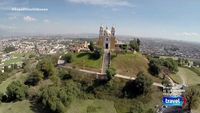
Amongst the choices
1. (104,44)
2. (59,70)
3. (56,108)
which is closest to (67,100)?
(56,108)

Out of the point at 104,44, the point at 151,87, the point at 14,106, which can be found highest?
the point at 104,44

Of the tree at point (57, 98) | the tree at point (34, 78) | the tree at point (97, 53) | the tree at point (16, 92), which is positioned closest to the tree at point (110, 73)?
the tree at point (57, 98)

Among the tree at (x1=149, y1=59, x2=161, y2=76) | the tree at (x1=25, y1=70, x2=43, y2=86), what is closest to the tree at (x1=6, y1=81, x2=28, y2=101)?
the tree at (x1=25, y1=70, x2=43, y2=86)

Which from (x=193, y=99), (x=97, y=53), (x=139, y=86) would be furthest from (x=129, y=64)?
(x=193, y=99)

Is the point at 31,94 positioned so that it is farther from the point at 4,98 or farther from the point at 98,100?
the point at 98,100

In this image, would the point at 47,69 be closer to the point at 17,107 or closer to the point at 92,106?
the point at 17,107
